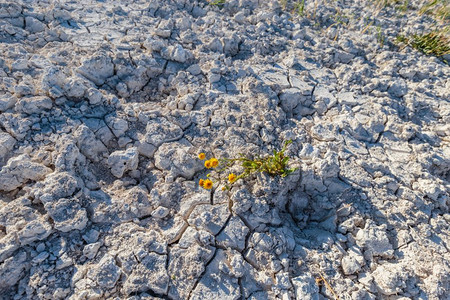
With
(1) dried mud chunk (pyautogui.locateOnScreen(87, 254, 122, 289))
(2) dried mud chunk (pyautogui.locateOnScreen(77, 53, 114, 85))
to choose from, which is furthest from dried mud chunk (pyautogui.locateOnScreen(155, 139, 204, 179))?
(2) dried mud chunk (pyautogui.locateOnScreen(77, 53, 114, 85))

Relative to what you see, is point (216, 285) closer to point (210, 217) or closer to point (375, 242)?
point (210, 217)

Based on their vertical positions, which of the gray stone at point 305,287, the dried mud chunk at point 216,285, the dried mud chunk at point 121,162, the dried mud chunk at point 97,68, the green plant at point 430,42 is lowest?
the dried mud chunk at point 216,285

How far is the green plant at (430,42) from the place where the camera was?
13.0 feet

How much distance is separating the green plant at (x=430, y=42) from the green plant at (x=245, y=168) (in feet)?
9.86

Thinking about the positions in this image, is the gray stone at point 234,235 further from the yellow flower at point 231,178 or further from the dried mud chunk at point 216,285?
the yellow flower at point 231,178

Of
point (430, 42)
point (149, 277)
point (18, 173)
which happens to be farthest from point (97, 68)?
point (430, 42)

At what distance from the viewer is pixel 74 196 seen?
2158 millimetres

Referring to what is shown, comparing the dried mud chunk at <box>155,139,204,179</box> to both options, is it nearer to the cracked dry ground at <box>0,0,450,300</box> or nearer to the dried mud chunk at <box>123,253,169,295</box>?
the cracked dry ground at <box>0,0,450,300</box>

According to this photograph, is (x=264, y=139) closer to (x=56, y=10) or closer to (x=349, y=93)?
(x=349, y=93)

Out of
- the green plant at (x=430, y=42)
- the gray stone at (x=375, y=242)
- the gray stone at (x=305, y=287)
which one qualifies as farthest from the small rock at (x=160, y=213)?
the green plant at (x=430, y=42)

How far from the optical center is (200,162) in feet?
8.36

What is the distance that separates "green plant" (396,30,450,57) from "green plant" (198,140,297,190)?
3.01 meters

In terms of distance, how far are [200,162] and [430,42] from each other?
3707 millimetres

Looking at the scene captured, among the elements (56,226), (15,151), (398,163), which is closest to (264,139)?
(398,163)
